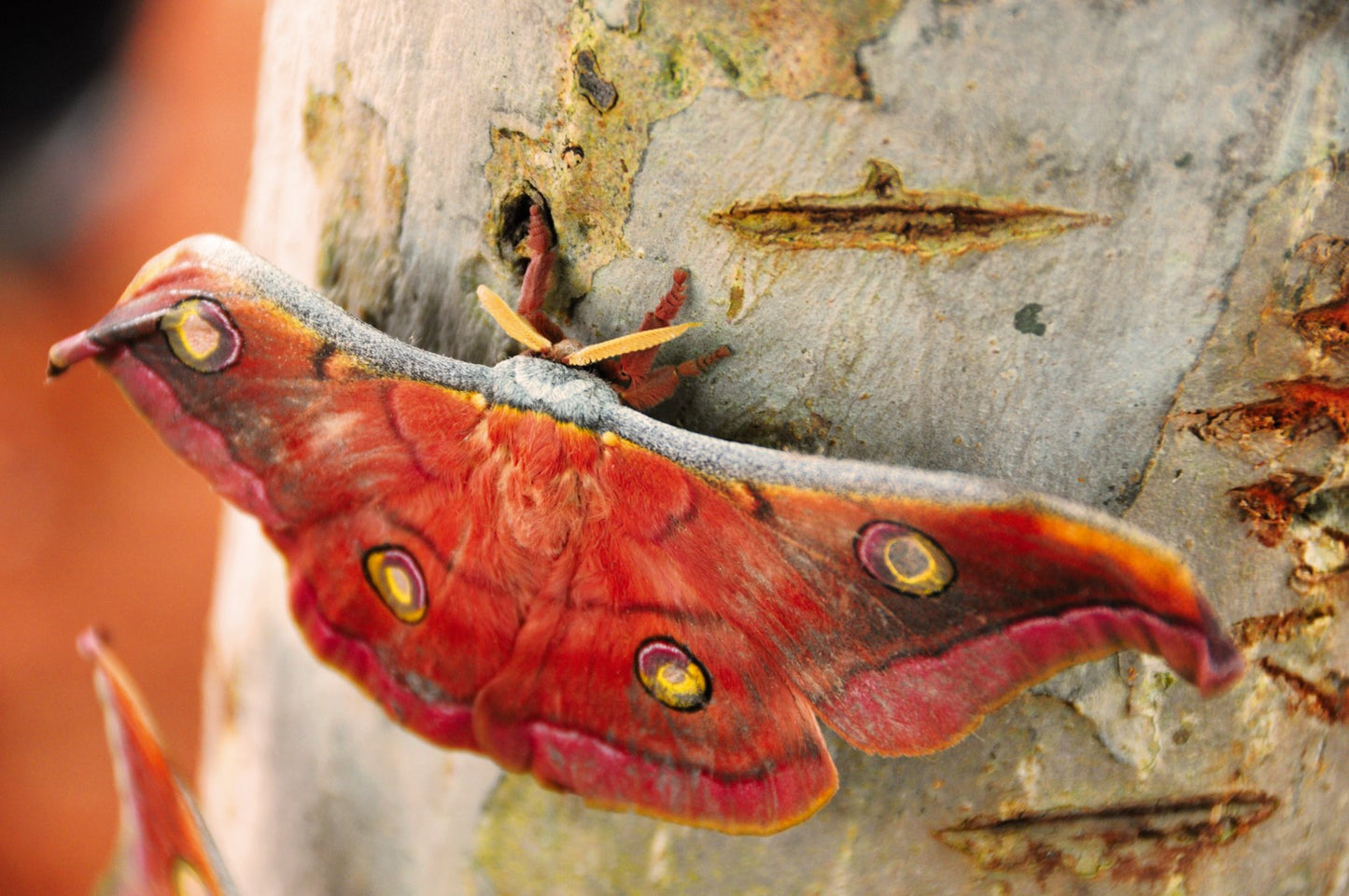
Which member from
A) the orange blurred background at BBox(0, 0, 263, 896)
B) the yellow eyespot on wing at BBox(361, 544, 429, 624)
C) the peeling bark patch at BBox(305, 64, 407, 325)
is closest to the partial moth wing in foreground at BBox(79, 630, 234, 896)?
the yellow eyespot on wing at BBox(361, 544, 429, 624)

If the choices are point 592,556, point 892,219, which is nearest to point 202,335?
point 592,556

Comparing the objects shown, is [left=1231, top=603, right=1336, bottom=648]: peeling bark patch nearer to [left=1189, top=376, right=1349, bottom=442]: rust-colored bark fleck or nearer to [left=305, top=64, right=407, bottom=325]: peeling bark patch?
[left=1189, top=376, right=1349, bottom=442]: rust-colored bark fleck

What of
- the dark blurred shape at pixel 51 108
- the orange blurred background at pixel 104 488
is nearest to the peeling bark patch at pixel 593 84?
the orange blurred background at pixel 104 488

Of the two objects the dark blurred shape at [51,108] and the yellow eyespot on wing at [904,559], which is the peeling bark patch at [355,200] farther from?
the dark blurred shape at [51,108]

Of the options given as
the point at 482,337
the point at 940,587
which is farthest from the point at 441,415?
the point at 940,587

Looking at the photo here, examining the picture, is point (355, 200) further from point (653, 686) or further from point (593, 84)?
point (653, 686)

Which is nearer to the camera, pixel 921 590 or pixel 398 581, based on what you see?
pixel 921 590
